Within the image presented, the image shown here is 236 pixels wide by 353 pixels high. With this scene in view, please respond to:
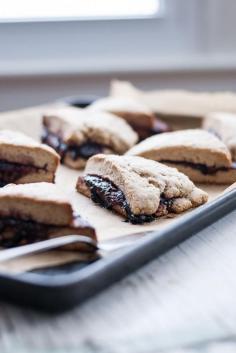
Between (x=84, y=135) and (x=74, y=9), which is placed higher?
(x=74, y=9)

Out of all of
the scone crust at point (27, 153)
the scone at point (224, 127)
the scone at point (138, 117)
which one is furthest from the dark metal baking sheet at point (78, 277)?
the scone at point (138, 117)

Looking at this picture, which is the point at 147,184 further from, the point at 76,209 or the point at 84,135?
the point at 84,135

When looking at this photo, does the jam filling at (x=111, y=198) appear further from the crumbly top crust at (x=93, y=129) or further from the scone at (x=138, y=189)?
the crumbly top crust at (x=93, y=129)

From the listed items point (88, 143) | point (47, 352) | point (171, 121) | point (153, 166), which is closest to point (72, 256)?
point (47, 352)

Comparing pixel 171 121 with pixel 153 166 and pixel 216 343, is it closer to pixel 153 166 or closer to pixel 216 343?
pixel 153 166

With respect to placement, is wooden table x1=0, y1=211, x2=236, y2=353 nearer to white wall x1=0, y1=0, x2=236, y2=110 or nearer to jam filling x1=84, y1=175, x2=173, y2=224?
jam filling x1=84, y1=175, x2=173, y2=224

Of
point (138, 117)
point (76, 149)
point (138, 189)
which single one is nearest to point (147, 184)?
point (138, 189)

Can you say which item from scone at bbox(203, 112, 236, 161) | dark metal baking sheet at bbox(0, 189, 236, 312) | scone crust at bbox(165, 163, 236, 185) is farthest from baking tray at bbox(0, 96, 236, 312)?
scone at bbox(203, 112, 236, 161)

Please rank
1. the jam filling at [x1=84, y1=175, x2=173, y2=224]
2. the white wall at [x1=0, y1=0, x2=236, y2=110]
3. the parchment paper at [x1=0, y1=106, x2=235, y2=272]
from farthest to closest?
1. the white wall at [x1=0, y1=0, x2=236, y2=110]
2. the jam filling at [x1=84, y1=175, x2=173, y2=224]
3. the parchment paper at [x1=0, y1=106, x2=235, y2=272]
